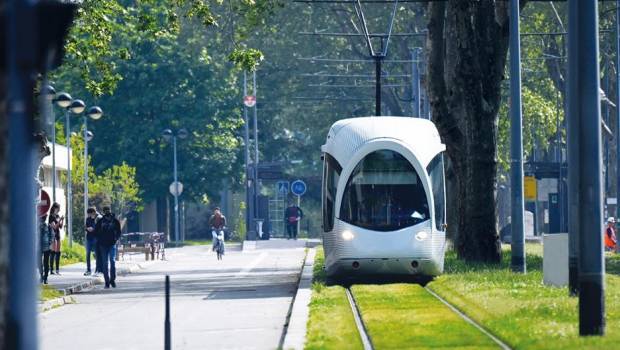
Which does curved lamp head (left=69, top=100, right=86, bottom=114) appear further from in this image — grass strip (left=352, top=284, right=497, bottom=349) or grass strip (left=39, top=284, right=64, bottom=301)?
grass strip (left=352, top=284, right=497, bottom=349)

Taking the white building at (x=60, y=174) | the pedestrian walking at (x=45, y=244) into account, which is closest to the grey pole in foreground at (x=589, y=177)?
the pedestrian walking at (x=45, y=244)

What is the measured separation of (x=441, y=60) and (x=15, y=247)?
114ft

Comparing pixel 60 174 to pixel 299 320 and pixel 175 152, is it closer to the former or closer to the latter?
pixel 175 152

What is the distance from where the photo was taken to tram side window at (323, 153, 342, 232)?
30.4 metres

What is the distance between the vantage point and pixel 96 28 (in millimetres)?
31594

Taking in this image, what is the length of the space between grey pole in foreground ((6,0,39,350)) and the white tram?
23.8 metres

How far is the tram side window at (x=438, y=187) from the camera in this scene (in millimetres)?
30188

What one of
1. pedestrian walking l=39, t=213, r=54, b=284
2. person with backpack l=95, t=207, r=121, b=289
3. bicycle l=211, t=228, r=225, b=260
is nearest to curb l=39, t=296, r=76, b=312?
person with backpack l=95, t=207, r=121, b=289

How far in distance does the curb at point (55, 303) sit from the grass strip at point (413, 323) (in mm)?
5089

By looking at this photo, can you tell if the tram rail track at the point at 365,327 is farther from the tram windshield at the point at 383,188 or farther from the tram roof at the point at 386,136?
the tram roof at the point at 386,136

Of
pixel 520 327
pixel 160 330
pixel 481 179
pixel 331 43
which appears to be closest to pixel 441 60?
pixel 481 179

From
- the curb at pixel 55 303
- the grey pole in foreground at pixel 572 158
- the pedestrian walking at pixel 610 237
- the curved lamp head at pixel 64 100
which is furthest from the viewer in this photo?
the pedestrian walking at pixel 610 237

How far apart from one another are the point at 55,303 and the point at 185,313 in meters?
5.15

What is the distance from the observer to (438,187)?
3045 centimetres
